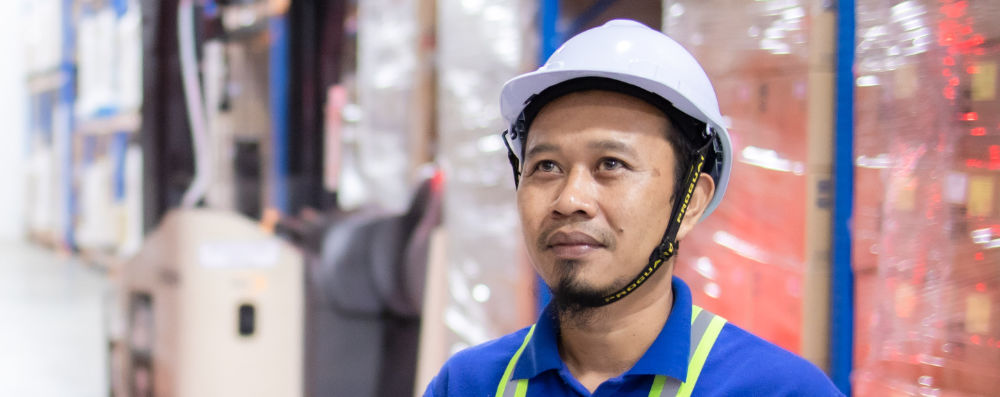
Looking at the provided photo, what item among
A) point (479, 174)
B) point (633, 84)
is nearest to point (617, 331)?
point (633, 84)

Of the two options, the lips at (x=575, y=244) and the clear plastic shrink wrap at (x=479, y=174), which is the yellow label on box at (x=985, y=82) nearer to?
the lips at (x=575, y=244)

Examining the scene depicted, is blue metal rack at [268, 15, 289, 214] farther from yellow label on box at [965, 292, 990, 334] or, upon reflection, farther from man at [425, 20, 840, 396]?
yellow label on box at [965, 292, 990, 334]

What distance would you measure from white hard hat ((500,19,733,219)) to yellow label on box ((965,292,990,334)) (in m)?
0.45

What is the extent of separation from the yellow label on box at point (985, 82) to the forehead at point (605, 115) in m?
0.50

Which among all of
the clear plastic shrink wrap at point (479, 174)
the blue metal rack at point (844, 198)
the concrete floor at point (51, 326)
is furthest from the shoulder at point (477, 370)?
the concrete floor at point (51, 326)

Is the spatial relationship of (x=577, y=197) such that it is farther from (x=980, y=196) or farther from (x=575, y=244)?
(x=980, y=196)

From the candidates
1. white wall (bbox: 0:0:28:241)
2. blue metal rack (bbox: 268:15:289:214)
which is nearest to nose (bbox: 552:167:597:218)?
blue metal rack (bbox: 268:15:289:214)

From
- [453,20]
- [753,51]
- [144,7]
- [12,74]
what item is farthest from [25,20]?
[753,51]

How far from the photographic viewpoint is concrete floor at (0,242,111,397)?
17.0ft

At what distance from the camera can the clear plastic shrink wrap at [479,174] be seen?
9.21ft

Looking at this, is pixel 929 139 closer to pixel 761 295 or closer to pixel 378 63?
pixel 761 295

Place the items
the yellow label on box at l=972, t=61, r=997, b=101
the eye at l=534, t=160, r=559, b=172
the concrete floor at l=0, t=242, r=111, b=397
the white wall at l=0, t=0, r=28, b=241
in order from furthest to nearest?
the white wall at l=0, t=0, r=28, b=241
the concrete floor at l=0, t=242, r=111, b=397
the yellow label on box at l=972, t=61, r=997, b=101
the eye at l=534, t=160, r=559, b=172

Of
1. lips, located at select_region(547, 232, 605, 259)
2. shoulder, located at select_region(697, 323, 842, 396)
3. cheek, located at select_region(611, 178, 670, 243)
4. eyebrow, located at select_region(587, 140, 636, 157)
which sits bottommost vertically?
shoulder, located at select_region(697, 323, 842, 396)

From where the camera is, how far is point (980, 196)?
1.35 m
